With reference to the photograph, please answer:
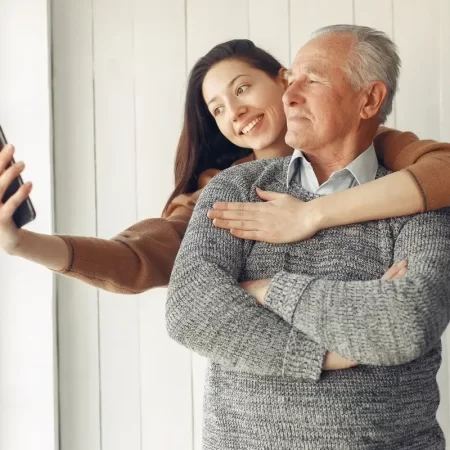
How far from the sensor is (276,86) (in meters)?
1.87

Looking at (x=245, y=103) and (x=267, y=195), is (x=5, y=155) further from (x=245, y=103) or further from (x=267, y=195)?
(x=245, y=103)

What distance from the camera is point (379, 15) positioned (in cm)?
201

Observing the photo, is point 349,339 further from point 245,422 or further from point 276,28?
point 276,28

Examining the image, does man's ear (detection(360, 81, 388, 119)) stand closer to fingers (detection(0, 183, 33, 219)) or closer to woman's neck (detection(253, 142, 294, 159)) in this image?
woman's neck (detection(253, 142, 294, 159))

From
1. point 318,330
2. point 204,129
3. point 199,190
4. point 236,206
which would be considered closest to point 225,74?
point 204,129

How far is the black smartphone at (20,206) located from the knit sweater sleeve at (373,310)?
46 centimetres

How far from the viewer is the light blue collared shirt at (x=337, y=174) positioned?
150 centimetres

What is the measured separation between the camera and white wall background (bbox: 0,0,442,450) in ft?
6.73

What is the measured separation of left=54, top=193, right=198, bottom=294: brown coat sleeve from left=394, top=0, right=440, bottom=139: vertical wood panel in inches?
28.9

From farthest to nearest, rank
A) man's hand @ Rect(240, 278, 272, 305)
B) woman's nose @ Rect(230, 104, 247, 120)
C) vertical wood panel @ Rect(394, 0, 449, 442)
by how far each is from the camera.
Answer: vertical wood panel @ Rect(394, 0, 449, 442) < woman's nose @ Rect(230, 104, 247, 120) < man's hand @ Rect(240, 278, 272, 305)

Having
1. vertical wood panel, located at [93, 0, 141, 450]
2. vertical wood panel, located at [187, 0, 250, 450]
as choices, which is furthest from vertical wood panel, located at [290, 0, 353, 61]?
vertical wood panel, located at [93, 0, 141, 450]

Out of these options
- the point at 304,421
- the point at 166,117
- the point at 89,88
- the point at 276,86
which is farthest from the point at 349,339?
the point at 89,88

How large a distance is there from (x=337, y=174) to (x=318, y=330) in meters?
0.40

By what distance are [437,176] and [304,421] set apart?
522 mm
